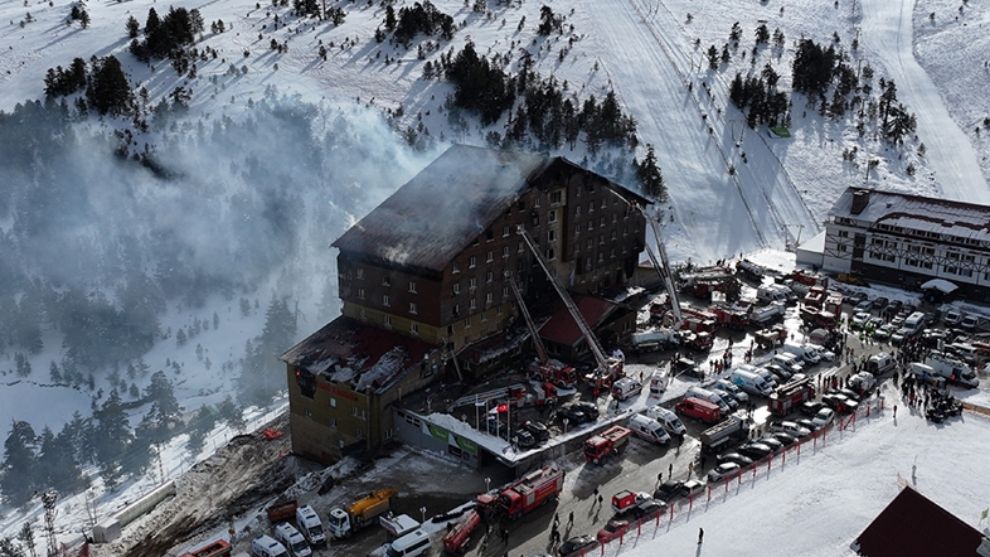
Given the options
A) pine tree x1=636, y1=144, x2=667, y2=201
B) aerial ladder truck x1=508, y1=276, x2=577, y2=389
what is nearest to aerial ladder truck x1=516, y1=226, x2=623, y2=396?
aerial ladder truck x1=508, y1=276, x2=577, y2=389

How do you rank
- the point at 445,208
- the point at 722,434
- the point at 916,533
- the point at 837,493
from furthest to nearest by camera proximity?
1. the point at 445,208
2. the point at 722,434
3. the point at 837,493
4. the point at 916,533

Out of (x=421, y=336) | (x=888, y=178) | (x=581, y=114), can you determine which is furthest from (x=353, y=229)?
(x=888, y=178)

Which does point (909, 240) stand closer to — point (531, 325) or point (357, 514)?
point (531, 325)

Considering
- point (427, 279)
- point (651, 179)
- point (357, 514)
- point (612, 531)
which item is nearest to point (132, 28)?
point (651, 179)

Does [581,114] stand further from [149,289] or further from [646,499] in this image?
[646,499]

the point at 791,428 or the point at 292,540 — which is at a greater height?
the point at 791,428

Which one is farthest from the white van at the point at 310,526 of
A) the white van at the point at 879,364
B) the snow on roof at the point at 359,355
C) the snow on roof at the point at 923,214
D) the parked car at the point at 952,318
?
the snow on roof at the point at 923,214

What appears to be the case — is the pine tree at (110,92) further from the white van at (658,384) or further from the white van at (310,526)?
the white van at (658,384)
